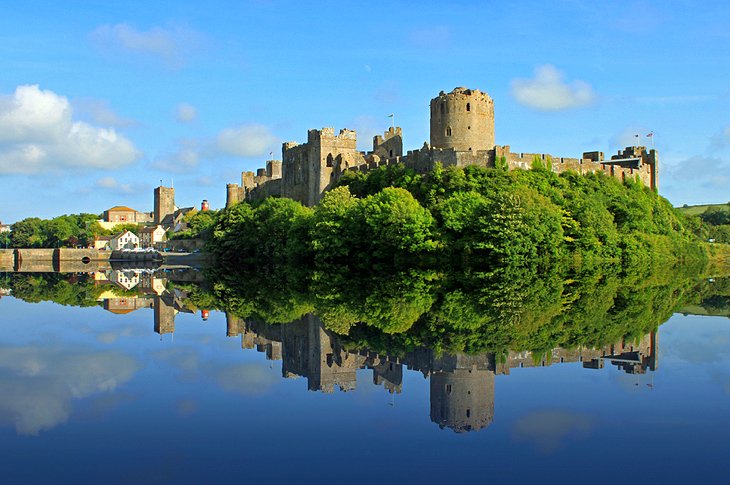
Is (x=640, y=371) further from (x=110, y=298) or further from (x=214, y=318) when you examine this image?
(x=110, y=298)

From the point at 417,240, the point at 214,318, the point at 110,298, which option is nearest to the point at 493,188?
the point at 417,240

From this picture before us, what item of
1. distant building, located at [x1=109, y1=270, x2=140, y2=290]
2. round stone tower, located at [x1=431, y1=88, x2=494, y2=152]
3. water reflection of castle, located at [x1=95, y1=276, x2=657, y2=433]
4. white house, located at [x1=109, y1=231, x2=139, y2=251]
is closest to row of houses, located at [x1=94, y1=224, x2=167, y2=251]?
white house, located at [x1=109, y1=231, x2=139, y2=251]

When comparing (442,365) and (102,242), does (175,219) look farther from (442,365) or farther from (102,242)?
(442,365)

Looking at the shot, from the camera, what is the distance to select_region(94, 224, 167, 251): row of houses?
124 metres

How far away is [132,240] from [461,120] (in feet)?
287

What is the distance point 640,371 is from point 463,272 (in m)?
24.1

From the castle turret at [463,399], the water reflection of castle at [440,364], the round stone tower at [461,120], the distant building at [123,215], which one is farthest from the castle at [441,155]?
the distant building at [123,215]

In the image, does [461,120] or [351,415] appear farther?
[461,120]

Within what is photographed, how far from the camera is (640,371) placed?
1262 cm

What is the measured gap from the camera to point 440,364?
45.2ft

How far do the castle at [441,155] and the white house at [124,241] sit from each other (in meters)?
56.3

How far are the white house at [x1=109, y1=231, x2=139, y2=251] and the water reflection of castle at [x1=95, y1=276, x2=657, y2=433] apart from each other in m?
112

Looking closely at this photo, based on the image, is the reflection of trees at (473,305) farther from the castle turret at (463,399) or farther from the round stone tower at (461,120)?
the round stone tower at (461,120)

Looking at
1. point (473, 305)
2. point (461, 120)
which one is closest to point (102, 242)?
point (461, 120)
